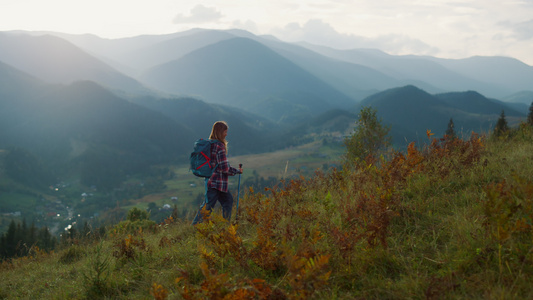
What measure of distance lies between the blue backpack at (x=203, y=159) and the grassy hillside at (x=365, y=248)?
3.73ft

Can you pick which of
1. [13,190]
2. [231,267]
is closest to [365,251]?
[231,267]

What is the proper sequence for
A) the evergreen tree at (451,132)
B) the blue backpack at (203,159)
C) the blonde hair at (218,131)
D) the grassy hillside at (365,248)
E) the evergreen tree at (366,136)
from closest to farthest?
the grassy hillside at (365,248)
the blue backpack at (203,159)
the blonde hair at (218,131)
the evergreen tree at (451,132)
the evergreen tree at (366,136)

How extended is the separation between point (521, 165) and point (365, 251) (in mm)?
3730

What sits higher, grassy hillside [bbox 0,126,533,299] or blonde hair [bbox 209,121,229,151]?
blonde hair [bbox 209,121,229,151]

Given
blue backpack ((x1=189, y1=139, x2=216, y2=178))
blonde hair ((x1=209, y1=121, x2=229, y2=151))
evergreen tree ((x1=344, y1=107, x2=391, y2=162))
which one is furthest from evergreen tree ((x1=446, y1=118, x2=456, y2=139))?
blue backpack ((x1=189, y1=139, x2=216, y2=178))

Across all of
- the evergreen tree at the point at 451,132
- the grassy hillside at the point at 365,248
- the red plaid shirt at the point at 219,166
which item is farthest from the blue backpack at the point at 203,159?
the evergreen tree at the point at 451,132

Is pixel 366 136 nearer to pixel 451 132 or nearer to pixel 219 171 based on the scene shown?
pixel 451 132

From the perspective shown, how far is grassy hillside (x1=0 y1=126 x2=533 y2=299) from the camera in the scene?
3.01 meters

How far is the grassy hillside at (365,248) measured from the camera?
9.88ft

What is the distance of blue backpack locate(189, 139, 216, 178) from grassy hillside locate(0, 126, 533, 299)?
1.14m

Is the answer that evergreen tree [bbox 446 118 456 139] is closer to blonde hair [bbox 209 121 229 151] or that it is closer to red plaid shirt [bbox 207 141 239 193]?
red plaid shirt [bbox 207 141 239 193]

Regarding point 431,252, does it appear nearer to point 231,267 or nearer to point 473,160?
point 231,267

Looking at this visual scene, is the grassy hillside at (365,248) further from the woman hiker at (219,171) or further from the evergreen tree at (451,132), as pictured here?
the woman hiker at (219,171)

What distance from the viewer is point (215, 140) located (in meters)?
6.85
